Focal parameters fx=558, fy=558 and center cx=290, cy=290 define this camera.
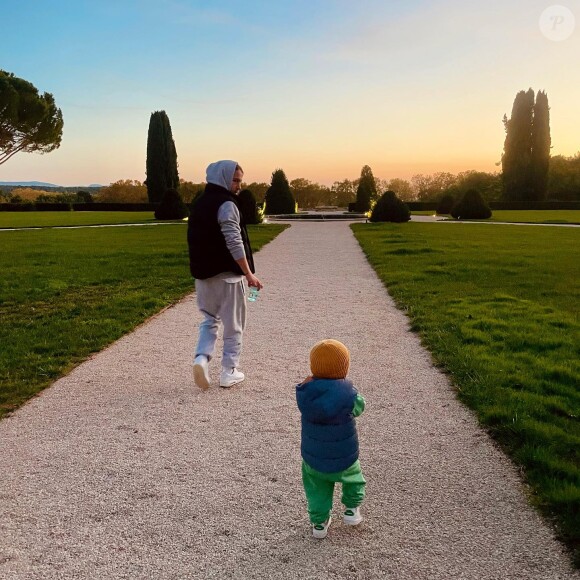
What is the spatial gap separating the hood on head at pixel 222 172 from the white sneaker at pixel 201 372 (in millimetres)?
1388

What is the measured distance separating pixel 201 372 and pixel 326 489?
2.03 metres

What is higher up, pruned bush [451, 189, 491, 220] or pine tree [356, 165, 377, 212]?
pine tree [356, 165, 377, 212]

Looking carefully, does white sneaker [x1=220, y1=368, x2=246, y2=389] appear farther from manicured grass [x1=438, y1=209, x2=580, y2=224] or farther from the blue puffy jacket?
manicured grass [x1=438, y1=209, x2=580, y2=224]

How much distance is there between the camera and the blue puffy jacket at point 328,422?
8.50ft

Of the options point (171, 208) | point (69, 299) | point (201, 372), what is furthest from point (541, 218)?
point (201, 372)

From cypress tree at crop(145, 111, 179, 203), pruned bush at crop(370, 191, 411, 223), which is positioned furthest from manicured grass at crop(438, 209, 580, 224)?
cypress tree at crop(145, 111, 179, 203)

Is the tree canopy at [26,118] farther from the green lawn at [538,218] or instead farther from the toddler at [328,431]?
the toddler at [328,431]

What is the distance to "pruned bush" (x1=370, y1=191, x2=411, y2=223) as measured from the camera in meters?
29.4

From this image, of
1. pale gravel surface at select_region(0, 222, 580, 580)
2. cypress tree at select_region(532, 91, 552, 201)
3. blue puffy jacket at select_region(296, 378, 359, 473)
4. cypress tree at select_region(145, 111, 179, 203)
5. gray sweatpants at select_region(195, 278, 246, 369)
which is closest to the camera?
pale gravel surface at select_region(0, 222, 580, 580)

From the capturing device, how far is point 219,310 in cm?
466

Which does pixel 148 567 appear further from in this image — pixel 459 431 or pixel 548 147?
pixel 548 147

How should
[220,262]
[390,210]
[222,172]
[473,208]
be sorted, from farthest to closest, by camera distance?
[473,208] → [390,210] → [220,262] → [222,172]

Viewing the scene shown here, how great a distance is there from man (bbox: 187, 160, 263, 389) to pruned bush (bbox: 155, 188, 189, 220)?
3017cm

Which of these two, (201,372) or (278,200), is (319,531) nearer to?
(201,372)
